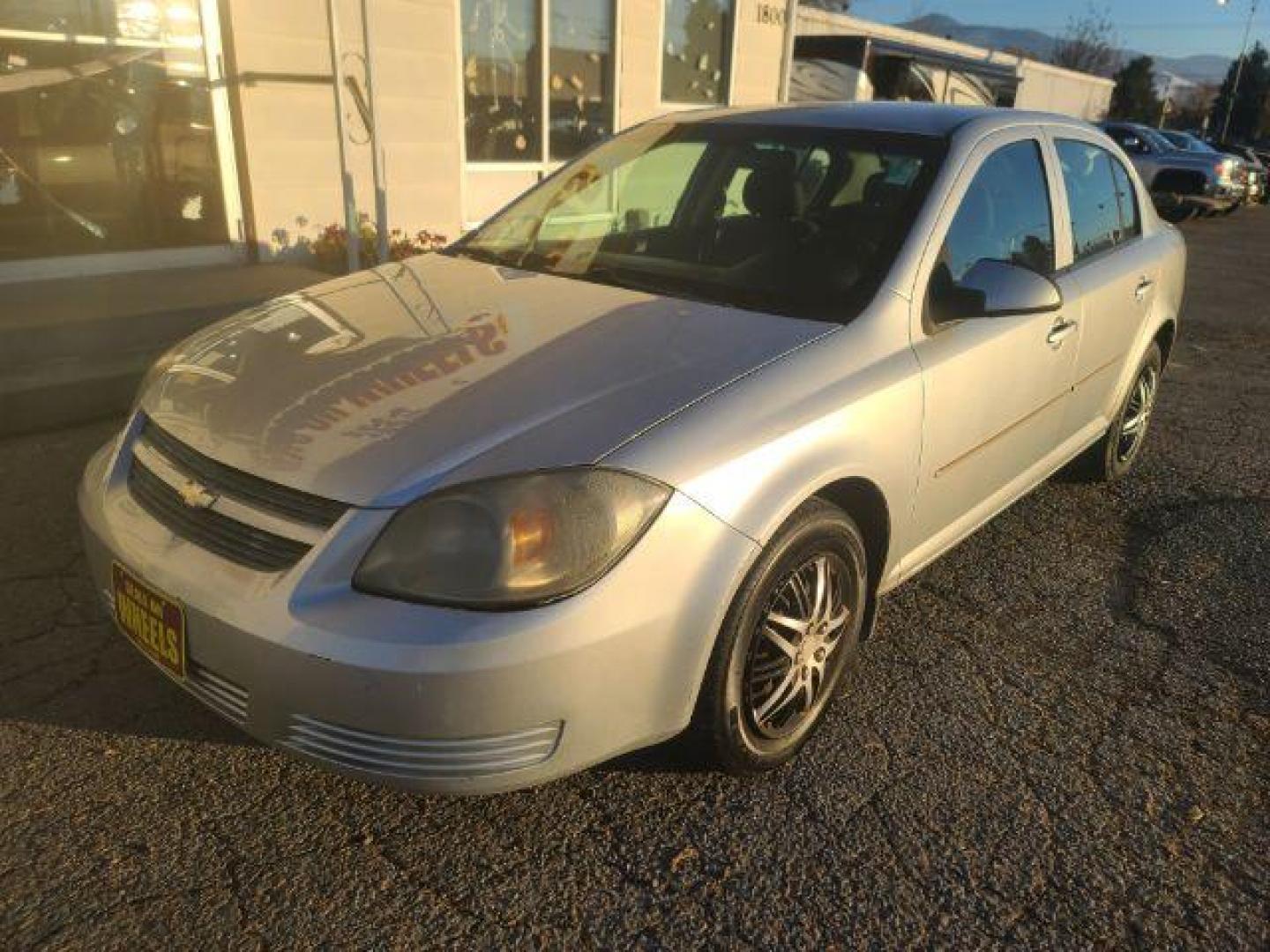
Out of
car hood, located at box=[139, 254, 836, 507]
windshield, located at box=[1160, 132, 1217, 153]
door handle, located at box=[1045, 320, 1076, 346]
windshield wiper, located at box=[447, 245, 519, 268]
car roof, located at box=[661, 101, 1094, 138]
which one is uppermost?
car roof, located at box=[661, 101, 1094, 138]

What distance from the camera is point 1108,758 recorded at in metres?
2.50

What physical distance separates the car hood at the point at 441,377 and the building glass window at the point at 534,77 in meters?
6.10

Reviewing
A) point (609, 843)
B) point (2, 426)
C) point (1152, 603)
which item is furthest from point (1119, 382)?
point (2, 426)

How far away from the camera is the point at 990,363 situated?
2.85m

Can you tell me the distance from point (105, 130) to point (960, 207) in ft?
20.0

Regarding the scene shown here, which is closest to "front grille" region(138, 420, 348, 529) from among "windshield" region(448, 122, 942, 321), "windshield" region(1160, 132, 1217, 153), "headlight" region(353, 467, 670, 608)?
"headlight" region(353, 467, 670, 608)

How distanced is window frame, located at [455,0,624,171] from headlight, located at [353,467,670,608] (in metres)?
6.62

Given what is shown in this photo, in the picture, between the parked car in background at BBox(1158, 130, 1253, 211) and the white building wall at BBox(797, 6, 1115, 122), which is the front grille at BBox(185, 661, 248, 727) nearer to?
the white building wall at BBox(797, 6, 1115, 122)

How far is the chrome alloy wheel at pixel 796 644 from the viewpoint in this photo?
225 cm

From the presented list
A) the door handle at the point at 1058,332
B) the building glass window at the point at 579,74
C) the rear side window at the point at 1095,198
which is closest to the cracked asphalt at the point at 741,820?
the door handle at the point at 1058,332

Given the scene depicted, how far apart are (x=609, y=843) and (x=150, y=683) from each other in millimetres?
1381

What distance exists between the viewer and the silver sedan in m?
1.82

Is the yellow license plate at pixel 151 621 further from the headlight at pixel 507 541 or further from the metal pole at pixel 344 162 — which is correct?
the metal pole at pixel 344 162

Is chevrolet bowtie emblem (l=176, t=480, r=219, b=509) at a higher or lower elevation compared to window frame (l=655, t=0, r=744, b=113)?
lower
